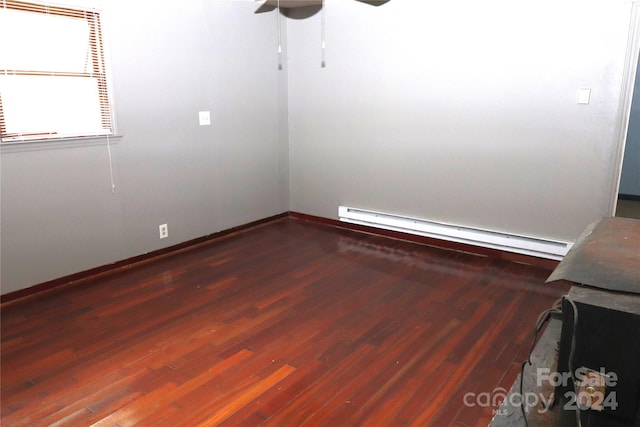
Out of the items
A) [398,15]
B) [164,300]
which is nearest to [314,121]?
[398,15]

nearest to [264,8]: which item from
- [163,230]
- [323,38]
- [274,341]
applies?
[323,38]

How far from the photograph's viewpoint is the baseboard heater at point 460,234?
145 inches

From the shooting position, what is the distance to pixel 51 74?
3.10 meters

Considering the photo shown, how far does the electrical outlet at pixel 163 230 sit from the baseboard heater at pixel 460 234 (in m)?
1.74

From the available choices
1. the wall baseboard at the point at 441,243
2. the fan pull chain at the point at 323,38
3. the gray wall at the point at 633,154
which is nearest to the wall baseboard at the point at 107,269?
the wall baseboard at the point at 441,243

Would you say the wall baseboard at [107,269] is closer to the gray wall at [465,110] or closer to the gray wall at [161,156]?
the gray wall at [161,156]

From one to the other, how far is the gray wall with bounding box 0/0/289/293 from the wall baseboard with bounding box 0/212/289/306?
47 millimetres

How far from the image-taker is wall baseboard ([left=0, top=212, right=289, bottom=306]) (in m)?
3.14

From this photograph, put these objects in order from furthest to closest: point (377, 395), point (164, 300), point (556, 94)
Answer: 1. point (556, 94)
2. point (164, 300)
3. point (377, 395)

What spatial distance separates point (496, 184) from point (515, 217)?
31 cm

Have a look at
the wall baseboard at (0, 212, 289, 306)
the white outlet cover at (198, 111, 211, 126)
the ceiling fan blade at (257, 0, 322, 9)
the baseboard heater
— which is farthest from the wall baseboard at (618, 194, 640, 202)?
the white outlet cover at (198, 111, 211, 126)

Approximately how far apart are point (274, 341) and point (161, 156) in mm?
2038

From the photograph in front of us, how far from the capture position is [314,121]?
4.80 m

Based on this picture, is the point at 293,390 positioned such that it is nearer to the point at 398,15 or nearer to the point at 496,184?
the point at 496,184
